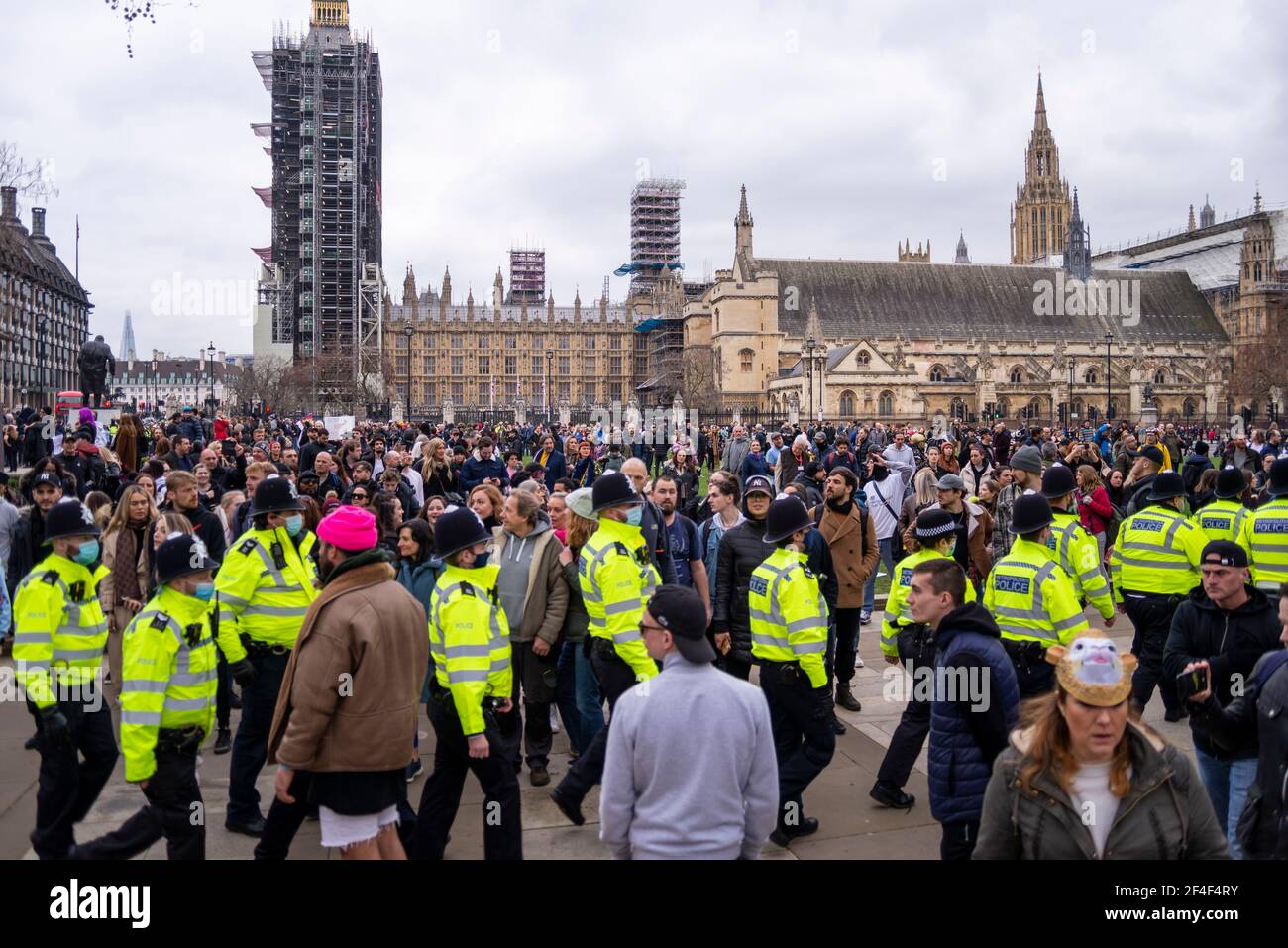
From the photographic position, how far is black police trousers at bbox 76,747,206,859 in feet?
13.4

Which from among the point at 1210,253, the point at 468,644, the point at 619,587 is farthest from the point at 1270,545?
the point at 1210,253

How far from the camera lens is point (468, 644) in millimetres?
4488

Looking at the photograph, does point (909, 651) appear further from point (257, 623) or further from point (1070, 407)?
point (1070, 407)

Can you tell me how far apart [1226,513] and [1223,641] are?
2886mm

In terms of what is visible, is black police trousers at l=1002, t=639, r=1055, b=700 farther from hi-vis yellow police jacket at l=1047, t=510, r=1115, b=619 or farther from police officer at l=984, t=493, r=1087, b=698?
hi-vis yellow police jacket at l=1047, t=510, r=1115, b=619

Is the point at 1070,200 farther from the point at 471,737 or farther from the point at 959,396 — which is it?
the point at 471,737

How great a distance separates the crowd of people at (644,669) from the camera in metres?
3.14

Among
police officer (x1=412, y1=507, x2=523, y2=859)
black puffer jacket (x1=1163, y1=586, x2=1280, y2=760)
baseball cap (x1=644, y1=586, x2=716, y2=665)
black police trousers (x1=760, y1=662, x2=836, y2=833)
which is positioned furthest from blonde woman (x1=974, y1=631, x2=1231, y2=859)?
police officer (x1=412, y1=507, x2=523, y2=859)

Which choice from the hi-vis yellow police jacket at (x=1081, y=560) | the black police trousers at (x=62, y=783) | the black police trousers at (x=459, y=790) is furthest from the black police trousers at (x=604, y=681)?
the hi-vis yellow police jacket at (x=1081, y=560)

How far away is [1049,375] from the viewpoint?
6450cm

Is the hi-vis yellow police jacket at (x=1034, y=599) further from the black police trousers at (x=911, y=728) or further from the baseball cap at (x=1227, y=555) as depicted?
the baseball cap at (x=1227, y=555)
